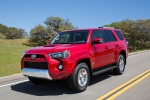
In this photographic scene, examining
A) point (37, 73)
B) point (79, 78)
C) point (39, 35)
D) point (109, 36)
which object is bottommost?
point (79, 78)

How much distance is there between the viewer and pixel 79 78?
23.5 feet

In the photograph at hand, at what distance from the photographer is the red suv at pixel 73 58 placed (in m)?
6.65

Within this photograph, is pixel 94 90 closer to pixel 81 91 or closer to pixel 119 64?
pixel 81 91

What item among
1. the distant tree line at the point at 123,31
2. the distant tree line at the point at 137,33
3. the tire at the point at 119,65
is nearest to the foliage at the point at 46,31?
the distant tree line at the point at 123,31

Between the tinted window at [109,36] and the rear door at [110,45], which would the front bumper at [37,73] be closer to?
the rear door at [110,45]

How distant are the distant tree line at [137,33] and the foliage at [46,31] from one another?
18633 mm

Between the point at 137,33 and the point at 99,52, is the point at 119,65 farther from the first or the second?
the point at 137,33

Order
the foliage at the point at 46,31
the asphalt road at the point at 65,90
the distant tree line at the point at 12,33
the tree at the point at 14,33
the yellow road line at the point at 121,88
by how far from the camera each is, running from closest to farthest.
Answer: the yellow road line at the point at 121,88
the asphalt road at the point at 65,90
the foliage at the point at 46,31
the distant tree line at the point at 12,33
the tree at the point at 14,33

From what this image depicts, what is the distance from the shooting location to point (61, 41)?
8.41 metres

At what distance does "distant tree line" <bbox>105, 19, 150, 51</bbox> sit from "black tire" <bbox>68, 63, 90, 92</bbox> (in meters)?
52.4

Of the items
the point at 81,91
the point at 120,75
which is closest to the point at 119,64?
the point at 120,75

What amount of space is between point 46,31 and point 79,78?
62.5 metres

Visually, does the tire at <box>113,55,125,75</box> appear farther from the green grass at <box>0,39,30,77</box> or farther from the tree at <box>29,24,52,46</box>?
the tree at <box>29,24,52,46</box>

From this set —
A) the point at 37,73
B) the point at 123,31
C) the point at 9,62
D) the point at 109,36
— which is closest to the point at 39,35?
the point at 123,31
